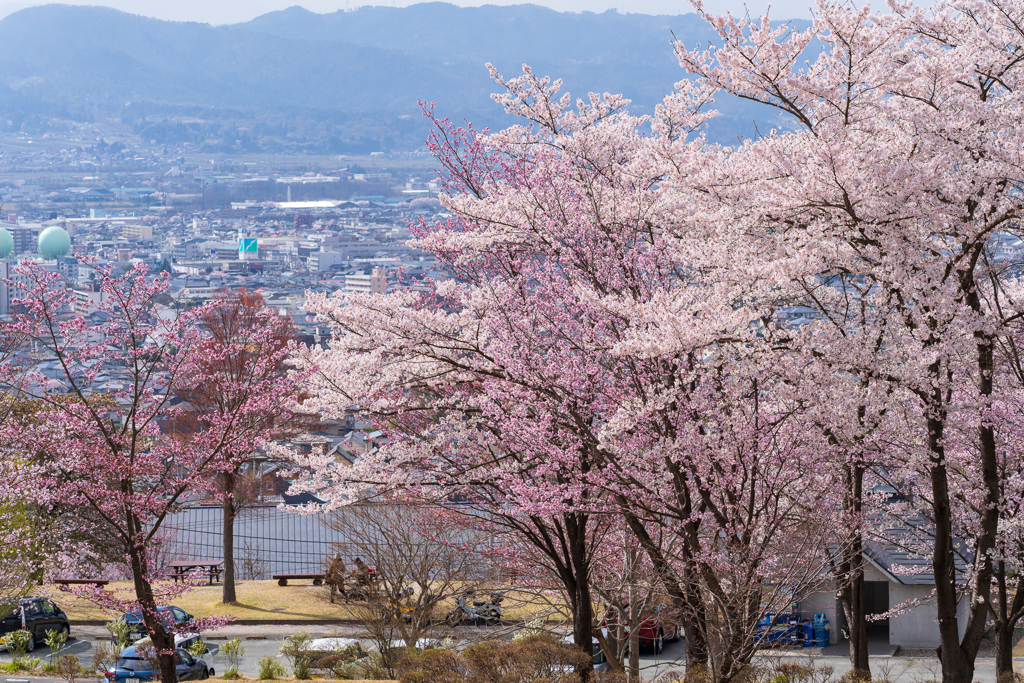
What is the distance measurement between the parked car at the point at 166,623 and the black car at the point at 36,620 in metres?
1.46

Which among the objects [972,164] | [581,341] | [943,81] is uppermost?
[943,81]

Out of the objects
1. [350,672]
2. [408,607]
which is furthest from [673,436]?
[408,607]

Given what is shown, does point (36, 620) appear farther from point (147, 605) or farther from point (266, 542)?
point (266, 542)

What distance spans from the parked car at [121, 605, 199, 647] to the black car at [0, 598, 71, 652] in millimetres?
1461

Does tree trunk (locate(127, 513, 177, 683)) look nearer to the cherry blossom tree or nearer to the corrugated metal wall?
the cherry blossom tree

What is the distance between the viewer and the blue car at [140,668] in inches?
609

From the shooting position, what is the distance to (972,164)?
24.9ft

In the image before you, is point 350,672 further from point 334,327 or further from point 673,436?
point 673,436

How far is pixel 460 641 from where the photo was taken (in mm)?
19844

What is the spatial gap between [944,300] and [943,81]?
1.95 metres

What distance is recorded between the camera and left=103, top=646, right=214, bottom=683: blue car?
15.5m

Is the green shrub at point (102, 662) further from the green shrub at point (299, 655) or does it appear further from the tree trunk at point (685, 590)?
the tree trunk at point (685, 590)

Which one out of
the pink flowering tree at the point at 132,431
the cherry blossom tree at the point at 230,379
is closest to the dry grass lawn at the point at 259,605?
the cherry blossom tree at the point at 230,379

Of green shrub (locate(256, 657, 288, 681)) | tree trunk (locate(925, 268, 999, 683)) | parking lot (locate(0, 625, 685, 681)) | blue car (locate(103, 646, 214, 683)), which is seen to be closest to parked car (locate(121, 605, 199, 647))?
blue car (locate(103, 646, 214, 683))
